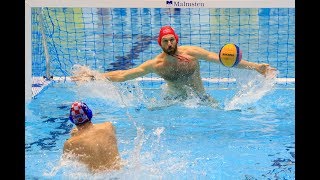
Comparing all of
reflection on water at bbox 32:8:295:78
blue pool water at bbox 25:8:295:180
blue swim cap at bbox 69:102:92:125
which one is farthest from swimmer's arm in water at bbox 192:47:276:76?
blue swim cap at bbox 69:102:92:125

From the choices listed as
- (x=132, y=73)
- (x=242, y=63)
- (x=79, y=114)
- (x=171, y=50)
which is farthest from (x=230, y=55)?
(x=79, y=114)

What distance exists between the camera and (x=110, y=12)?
527 centimetres

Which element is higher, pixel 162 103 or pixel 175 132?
pixel 162 103

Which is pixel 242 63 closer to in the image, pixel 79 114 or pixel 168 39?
pixel 168 39

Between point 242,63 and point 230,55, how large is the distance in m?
0.29

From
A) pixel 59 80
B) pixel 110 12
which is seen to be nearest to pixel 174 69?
pixel 110 12

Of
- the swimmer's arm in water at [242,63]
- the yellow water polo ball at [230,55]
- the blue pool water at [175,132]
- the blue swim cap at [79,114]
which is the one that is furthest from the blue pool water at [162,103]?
the yellow water polo ball at [230,55]

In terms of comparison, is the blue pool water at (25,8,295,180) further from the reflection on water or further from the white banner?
the white banner

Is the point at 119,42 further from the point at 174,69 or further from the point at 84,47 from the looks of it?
the point at 174,69

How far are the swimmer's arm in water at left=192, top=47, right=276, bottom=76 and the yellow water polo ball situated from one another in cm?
19

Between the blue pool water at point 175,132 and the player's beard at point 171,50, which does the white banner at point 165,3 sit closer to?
the player's beard at point 171,50

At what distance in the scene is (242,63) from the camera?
519 cm

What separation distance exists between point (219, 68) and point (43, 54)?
1.59m

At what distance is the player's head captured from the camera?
498cm
